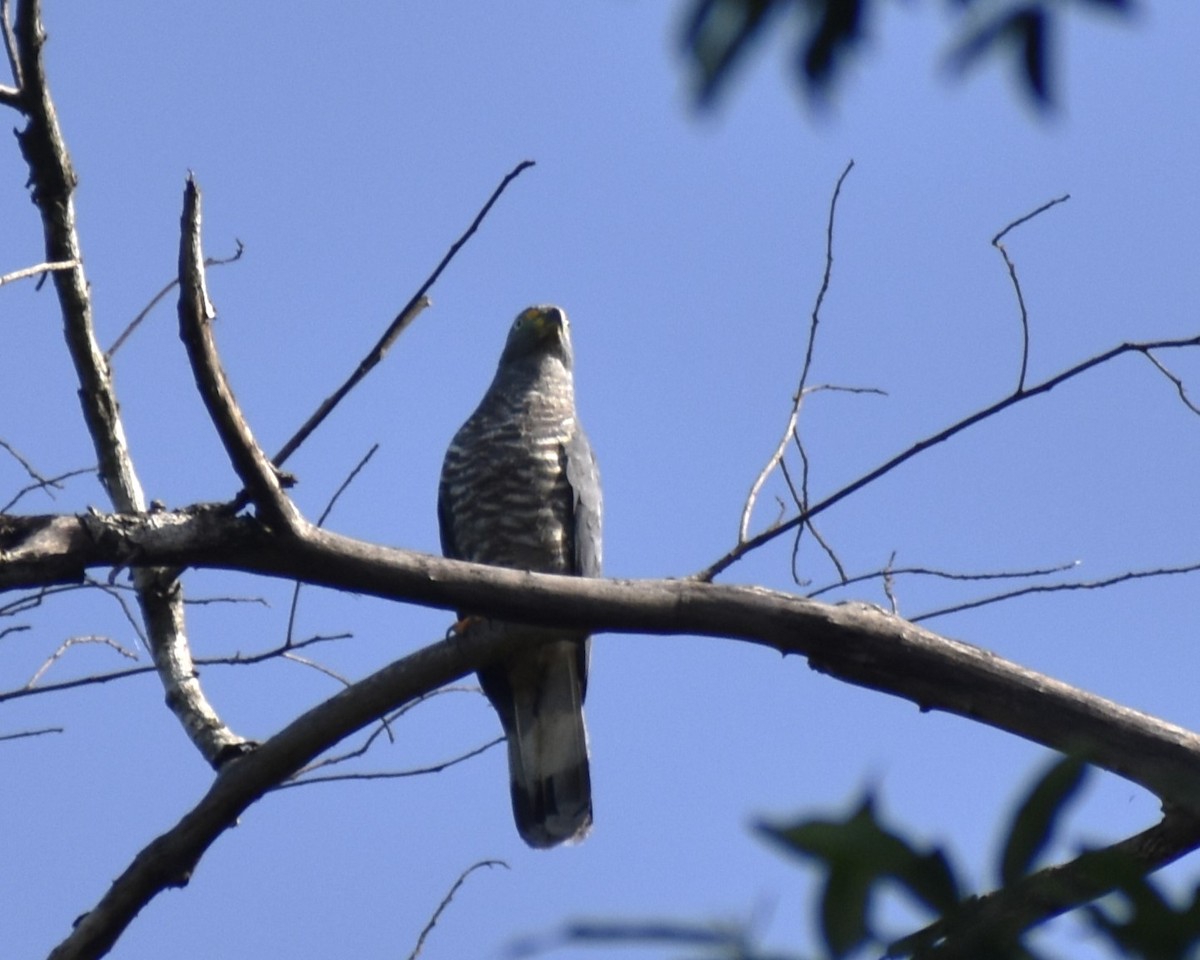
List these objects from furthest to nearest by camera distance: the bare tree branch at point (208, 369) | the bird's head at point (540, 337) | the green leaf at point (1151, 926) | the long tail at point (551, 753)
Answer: the bird's head at point (540, 337) < the long tail at point (551, 753) < the bare tree branch at point (208, 369) < the green leaf at point (1151, 926)

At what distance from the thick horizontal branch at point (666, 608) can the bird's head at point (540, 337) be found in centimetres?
371

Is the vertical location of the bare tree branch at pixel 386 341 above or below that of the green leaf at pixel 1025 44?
above

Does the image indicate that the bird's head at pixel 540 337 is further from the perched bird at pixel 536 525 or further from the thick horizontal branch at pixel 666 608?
the thick horizontal branch at pixel 666 608

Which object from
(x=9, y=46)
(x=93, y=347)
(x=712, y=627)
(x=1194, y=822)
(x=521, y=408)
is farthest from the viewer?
(x=521, y=408)

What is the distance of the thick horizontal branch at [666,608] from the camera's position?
8.96 ft

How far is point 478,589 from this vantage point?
9.38 ft

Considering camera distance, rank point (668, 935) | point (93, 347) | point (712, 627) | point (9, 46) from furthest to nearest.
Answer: point (93, 347) → point (9, 46) → point (712, 627) → point (668, 935)

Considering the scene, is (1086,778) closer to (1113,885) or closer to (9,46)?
(1113,885)

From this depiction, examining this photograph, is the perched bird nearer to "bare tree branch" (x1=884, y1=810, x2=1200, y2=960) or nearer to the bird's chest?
the bird's chest

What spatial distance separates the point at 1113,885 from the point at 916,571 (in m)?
2.71

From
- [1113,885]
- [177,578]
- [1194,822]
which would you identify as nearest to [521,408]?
[177,578]

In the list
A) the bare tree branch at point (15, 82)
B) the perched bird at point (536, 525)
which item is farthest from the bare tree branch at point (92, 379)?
A: the perched bird at point (536, 525)

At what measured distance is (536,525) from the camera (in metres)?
5.56

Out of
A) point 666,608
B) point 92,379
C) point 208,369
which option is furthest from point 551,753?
point 208,369
